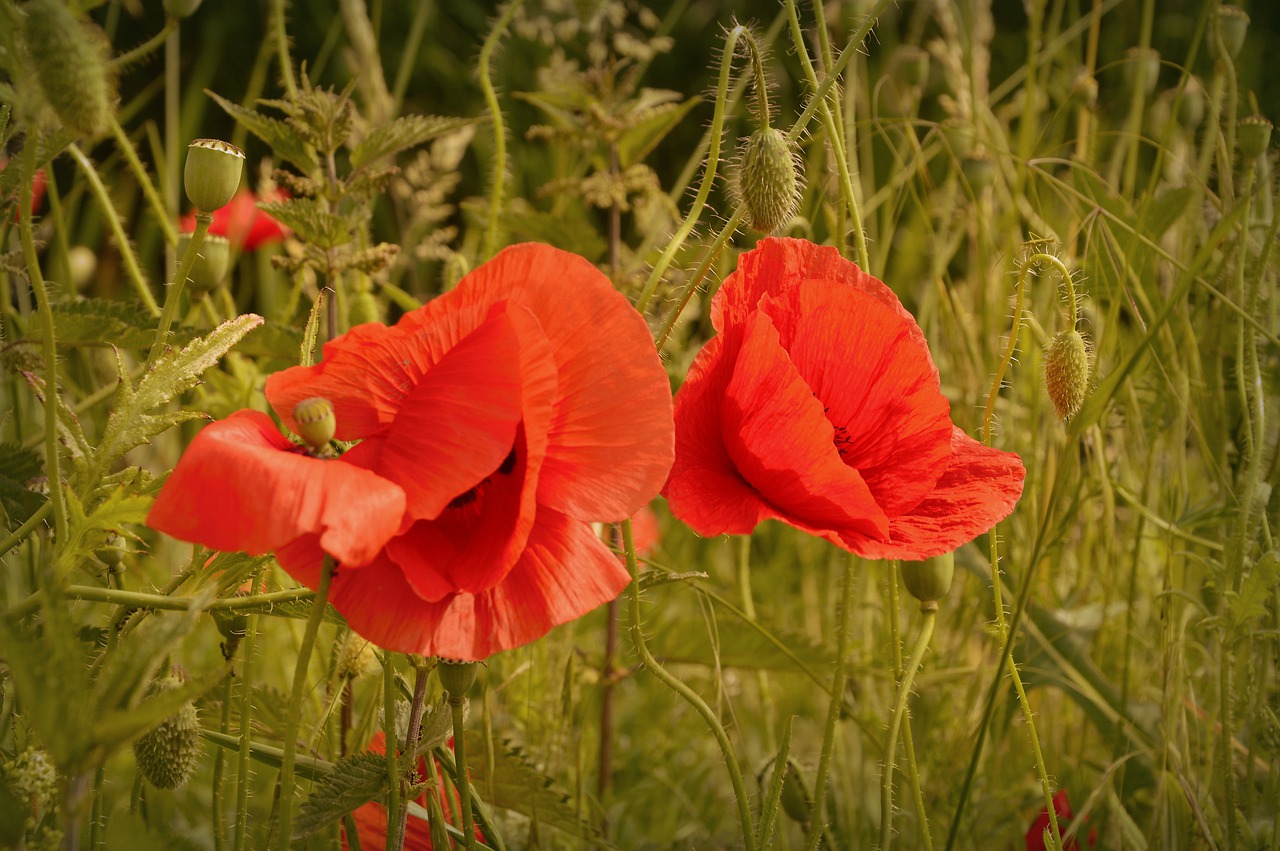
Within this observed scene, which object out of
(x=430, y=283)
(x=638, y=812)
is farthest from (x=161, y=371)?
(x=430, y=283)

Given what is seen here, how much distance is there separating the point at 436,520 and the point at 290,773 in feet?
0.37

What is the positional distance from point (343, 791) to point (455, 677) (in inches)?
2.7

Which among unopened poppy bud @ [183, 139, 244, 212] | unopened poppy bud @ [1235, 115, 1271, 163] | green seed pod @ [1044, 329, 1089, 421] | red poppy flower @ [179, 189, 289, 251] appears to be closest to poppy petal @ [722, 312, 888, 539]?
green seed pod @ [1044, 329, 1089, 421]

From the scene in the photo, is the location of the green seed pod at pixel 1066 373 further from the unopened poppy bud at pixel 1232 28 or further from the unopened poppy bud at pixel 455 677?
the unopened poppy bud at pixel 1232 28

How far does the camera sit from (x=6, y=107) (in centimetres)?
53

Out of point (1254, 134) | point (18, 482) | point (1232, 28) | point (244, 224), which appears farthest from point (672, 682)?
point (244, 224)

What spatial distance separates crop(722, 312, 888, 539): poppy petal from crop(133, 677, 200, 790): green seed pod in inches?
10.7

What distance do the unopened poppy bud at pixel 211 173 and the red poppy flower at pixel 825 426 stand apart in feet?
0.71

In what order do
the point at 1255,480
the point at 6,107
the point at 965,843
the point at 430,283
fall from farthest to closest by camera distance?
1. the point at 430,283
2. the point at 965,843
3. the point at 1255,480
4. the point at 6,107

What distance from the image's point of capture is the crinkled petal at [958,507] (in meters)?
0.51

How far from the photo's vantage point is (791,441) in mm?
505

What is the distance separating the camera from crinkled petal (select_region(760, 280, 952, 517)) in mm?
539

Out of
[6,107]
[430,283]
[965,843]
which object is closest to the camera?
[6,107]

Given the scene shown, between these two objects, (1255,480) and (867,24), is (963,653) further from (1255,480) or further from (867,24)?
(867,24)
